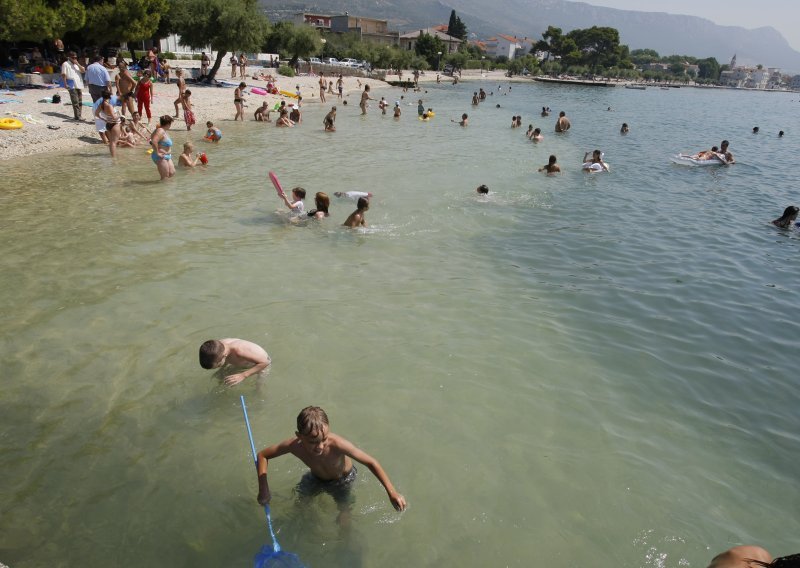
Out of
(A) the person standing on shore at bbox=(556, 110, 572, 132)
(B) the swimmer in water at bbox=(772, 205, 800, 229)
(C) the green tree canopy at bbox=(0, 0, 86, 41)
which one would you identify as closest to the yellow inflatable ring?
(C) the green tree canopy at bbox=(0, 0, 86, 41)

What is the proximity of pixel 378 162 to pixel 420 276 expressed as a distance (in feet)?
32.1

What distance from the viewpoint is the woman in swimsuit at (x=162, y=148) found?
41.5ft

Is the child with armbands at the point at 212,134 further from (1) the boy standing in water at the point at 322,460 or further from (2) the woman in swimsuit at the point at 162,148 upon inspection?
(1) the boy standing in water at the point at 322,460

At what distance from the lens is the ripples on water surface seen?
412 cm

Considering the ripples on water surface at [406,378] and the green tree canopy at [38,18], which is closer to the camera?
the ripples on water surface at [406,378]

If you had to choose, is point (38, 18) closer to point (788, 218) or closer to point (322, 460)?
point (322, 460)

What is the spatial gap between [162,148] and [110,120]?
4058 mm

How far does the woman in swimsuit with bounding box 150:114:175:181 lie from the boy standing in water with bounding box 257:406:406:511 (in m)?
11.1

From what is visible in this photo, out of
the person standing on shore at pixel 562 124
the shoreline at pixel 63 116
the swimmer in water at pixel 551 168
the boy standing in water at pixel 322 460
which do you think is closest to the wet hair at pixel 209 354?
the boy standing in water at pixel 322 460

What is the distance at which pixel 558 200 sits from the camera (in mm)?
14133

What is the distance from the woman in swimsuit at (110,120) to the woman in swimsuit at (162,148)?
9.72ft

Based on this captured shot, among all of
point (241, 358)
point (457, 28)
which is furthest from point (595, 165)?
point (457, 28)

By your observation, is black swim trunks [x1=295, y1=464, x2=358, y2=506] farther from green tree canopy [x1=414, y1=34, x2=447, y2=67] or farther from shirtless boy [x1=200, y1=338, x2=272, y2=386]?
green tree canopy [x1=414, y1=34, x2=447, y2=67]

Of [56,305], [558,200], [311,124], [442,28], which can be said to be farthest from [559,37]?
[56,305]
